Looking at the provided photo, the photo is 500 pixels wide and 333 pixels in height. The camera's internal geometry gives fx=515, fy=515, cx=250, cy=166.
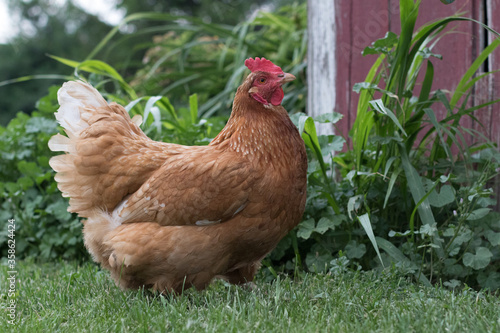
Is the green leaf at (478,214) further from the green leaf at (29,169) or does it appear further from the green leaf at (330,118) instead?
the green leaf at (29,169)

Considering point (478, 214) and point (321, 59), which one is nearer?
point (478, 214)

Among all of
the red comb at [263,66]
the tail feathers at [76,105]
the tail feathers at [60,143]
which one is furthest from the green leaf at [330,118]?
the tail feathers at [60,143]

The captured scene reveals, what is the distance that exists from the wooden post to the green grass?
1.65 meters

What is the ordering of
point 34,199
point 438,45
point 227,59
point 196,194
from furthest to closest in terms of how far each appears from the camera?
point 227,59 < point 34,199 < point 438,45 < point 196,194

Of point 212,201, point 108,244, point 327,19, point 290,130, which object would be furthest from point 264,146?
point 327,19

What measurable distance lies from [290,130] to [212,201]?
556 millimetres

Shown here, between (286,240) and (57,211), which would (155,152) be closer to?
(286,240)

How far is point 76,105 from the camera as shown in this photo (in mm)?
3062

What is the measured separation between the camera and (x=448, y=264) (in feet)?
9.46

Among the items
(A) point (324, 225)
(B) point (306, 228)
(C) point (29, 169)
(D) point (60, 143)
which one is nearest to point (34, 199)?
(C) point (29, 169)

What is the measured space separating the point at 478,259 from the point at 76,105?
2439 mm

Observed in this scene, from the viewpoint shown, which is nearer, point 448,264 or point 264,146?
point 264,146

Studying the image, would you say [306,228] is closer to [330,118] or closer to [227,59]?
[330,118]

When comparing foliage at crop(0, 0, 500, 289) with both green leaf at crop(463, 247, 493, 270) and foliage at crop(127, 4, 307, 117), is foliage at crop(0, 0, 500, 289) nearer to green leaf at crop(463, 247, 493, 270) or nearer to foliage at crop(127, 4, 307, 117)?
green leaf at crop(463, 247, 493, 270)
